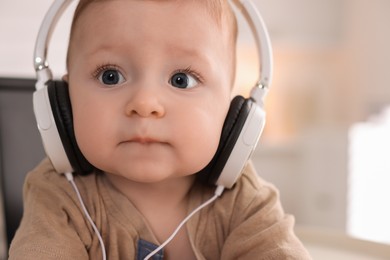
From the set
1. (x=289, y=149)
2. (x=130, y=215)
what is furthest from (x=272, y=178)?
(x=130, y=215)

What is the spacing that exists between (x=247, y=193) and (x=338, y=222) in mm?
2341

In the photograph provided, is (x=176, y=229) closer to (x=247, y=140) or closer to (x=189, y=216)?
(x=189, y=216)

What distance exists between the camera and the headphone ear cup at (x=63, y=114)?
566 millimetres

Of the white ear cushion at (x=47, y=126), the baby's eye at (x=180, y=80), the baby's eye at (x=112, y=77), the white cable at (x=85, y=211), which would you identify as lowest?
the white cable at (x=85, y=211)

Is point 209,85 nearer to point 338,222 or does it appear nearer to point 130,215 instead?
point 130,215

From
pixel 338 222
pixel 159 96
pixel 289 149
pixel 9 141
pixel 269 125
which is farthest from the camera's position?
pixel 269 125

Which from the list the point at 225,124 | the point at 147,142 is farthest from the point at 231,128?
the point at 147,142

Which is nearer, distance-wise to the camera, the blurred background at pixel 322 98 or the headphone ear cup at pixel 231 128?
Result: the headphone ear cup at pixel 231 128

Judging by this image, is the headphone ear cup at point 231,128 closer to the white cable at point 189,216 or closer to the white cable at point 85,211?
the white cable at point 189,216

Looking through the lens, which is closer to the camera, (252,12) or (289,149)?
(252,12)

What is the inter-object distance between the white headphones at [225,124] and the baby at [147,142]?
0.7 inches

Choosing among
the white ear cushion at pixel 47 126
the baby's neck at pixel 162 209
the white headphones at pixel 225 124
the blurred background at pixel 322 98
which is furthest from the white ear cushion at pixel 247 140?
the blurred background at pixel 322 98

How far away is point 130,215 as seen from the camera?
0.62 m

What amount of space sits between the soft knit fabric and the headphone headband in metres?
0.14
